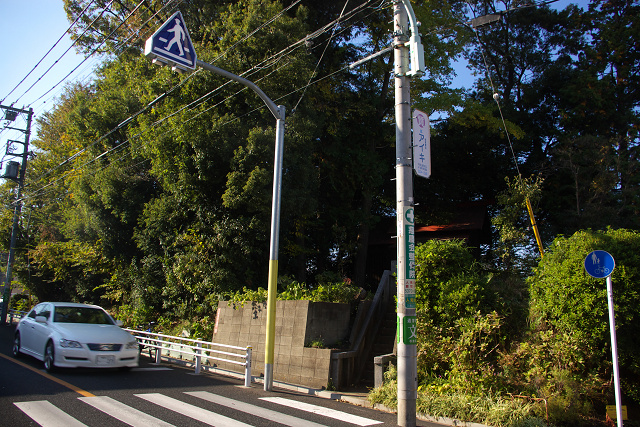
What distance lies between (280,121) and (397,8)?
376cm

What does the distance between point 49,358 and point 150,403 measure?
3965mm

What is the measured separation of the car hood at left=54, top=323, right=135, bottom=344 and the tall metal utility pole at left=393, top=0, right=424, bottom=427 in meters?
6.74

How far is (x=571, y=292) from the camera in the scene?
7.20 meters

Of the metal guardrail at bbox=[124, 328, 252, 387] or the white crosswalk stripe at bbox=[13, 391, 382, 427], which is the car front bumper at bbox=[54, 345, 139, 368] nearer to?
the metal guardrail at bbox=[124, 328, 252, 387]

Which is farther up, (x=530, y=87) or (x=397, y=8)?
(x=530, y=87)

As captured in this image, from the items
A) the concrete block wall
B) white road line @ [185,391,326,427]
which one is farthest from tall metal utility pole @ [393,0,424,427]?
the concrete block wall

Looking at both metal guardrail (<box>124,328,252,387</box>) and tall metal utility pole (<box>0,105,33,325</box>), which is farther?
tall metal utility pole (<box>0,105,33,325</box>)

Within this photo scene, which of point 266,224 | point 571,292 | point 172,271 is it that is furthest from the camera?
point 172,271

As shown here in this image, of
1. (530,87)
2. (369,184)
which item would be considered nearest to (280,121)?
A: (369,184)

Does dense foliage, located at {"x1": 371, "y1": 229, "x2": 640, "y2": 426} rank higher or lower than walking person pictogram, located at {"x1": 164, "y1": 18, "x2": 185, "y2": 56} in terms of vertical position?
lower

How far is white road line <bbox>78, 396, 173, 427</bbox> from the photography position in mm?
6059

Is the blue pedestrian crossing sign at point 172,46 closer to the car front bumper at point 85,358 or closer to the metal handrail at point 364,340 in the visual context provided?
the car front bumper at point 85,358


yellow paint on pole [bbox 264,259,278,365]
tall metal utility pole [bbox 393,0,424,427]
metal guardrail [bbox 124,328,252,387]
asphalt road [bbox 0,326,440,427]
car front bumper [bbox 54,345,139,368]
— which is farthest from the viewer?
metal guardrail [bbox 124,328,252,387]

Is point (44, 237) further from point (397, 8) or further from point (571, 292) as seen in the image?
point (571, 292)
